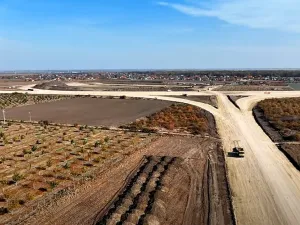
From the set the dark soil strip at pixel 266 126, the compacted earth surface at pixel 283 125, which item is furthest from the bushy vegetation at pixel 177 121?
the compacted earth surface at pixel 283 125

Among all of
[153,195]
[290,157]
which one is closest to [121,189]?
[153,195]

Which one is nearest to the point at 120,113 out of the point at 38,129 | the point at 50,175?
the point at 38,129

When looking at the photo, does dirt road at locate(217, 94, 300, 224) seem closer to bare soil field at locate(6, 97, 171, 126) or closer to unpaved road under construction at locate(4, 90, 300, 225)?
unpaved road under construction at locate(4, 90, 300, 225)

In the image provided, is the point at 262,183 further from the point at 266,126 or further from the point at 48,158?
the point at 266,126

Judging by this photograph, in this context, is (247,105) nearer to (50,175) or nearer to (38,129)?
(38,129)

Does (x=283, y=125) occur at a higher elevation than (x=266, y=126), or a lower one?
higher

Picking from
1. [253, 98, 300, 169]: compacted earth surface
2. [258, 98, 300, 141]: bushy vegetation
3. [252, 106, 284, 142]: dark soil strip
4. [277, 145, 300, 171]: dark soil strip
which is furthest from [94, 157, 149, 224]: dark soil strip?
[258, 98, 300, 141]: bushy vegetation
